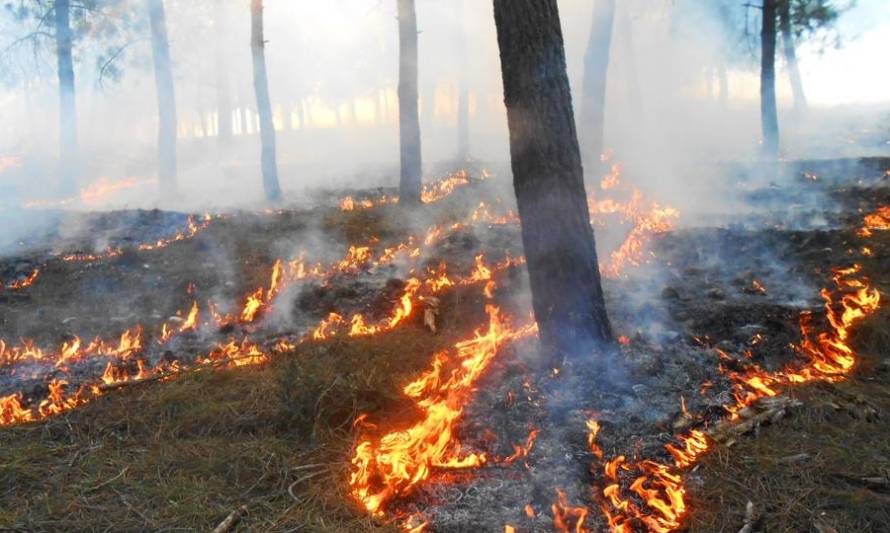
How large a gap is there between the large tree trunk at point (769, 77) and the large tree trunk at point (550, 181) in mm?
13353

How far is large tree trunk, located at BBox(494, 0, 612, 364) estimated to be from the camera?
14.5 feet

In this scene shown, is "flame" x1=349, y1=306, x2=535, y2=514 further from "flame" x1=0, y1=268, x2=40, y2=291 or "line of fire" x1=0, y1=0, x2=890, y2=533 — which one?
"flame" x1=0, y1=268, x2=40, y2=291

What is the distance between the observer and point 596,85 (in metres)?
13.1

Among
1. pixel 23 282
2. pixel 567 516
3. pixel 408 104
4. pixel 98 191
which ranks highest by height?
pixel 408 104

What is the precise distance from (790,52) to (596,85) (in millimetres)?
15326

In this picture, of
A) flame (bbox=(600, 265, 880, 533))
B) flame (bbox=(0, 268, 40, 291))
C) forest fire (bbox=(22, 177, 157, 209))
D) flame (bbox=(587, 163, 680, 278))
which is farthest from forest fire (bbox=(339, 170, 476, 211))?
forest fire (bbox=(22, 177, 157, 209))

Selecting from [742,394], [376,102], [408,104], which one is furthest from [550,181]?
[376,102]

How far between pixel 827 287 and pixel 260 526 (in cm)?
605

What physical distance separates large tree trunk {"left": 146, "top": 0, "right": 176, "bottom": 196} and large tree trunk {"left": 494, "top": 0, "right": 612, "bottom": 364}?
637 inches

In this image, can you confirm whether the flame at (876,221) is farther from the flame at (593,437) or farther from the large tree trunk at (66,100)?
the large tree trunk at (66,100)

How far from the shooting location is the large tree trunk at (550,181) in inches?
174

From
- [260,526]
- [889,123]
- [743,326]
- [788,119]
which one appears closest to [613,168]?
[743,326]

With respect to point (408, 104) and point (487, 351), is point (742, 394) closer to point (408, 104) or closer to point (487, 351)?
point (487, 351)

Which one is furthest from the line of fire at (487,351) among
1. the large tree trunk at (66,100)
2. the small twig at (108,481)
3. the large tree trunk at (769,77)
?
the large tree trunk at (66,100)
